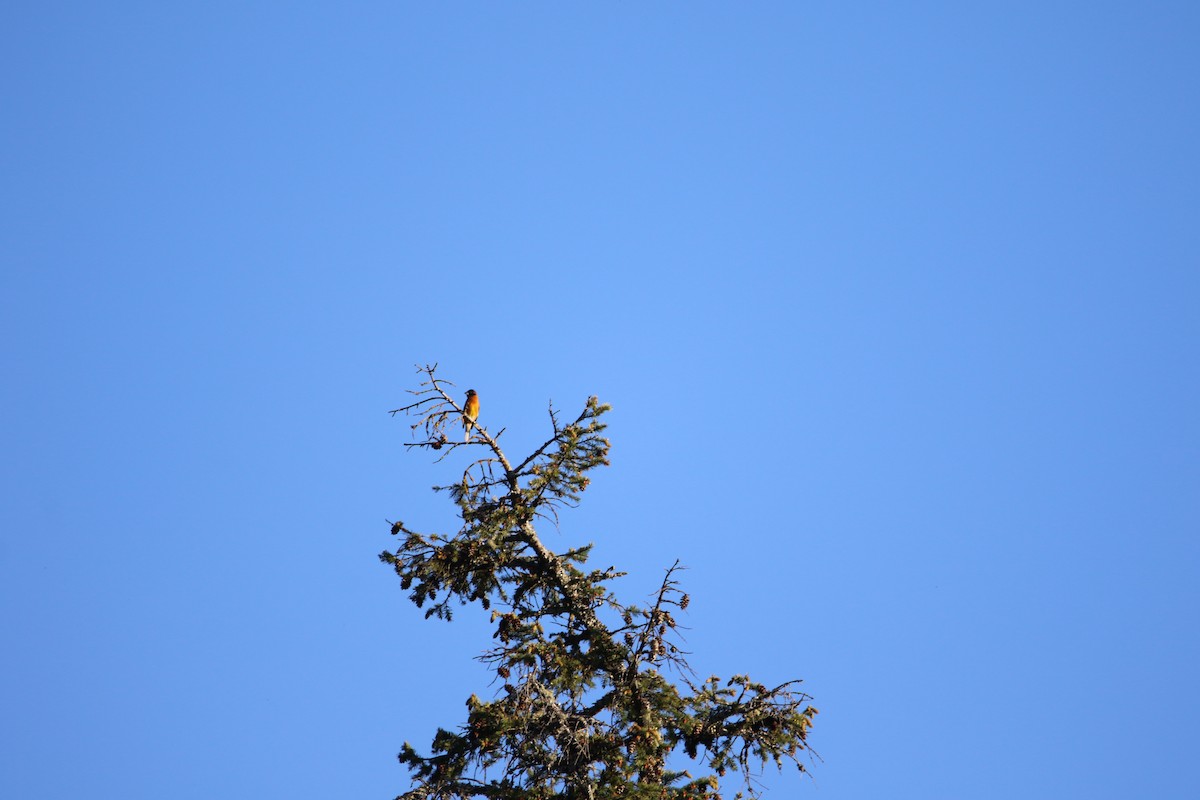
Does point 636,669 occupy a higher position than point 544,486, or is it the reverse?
point 544,486

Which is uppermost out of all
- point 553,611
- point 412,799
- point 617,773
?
point 553,611

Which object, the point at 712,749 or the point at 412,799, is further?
the point at 712,749

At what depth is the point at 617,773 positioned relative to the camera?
29.9 feet

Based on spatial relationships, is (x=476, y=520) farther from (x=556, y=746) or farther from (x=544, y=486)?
(x=556, y=746)

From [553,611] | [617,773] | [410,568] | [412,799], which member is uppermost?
[410,568]

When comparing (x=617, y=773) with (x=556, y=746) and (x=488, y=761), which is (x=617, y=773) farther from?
(x=488, y=761)

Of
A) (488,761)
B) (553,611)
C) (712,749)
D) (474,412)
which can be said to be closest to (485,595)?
(553,611)

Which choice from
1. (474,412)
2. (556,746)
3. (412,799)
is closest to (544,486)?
(556,746)

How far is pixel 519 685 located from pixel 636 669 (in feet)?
3.49

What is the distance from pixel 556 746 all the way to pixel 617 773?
23.2 inches

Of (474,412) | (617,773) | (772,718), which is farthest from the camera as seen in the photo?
(474,412)

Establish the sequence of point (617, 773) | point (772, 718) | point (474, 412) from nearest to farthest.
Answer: point (617, 773), point (772, 718), point (474, 412)

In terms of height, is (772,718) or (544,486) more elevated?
(544,486)

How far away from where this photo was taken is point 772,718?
972 cm
